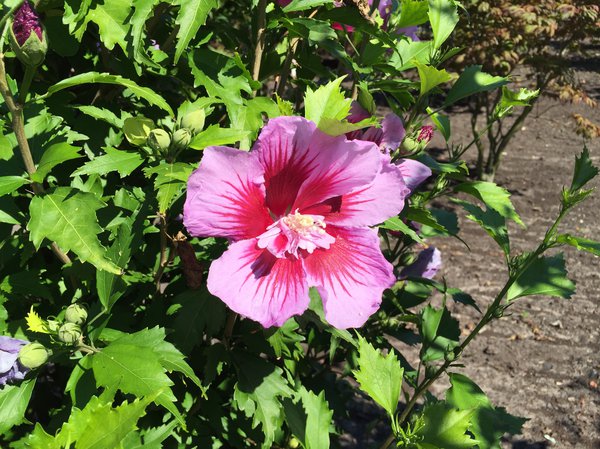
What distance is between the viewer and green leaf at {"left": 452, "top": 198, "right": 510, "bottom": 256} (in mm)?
1690

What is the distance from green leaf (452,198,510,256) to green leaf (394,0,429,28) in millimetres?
464

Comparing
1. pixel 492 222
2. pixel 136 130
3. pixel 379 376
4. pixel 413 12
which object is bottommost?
pixel 379 376

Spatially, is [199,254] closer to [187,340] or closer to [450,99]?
[187,340]

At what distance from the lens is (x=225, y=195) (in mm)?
1098

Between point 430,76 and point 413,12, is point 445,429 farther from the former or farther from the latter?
point 413,12

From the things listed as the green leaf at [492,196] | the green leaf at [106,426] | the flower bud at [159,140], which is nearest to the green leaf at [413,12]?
the green leaf at [492,196]

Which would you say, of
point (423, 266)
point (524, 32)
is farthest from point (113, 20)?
point (524, 32)

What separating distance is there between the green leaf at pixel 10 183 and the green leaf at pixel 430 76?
80cm

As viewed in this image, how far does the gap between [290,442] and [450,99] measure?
1.30 meters

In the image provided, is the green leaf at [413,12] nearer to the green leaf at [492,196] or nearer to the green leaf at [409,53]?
the green leaf at [409,53]

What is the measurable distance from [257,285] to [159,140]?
1.07ft

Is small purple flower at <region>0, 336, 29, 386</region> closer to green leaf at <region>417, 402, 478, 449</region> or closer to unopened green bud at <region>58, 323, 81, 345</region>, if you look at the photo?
unopened green bud at <region>58, 323, 81, 345</region>

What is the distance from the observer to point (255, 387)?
1566mm

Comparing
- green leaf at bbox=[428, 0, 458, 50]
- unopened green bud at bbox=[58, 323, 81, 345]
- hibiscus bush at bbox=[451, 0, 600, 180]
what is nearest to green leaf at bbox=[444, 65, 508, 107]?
green leaf at bbox=[428, 0, 458, 50]
